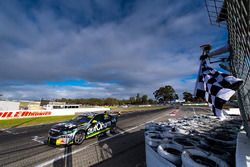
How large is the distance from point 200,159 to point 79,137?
5.31 metres

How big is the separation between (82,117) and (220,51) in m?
7.14

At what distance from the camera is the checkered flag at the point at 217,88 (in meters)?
2.90

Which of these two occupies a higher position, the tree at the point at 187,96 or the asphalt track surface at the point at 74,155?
the tree at the point at 187,96

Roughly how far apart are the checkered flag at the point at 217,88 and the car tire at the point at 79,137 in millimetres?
5396

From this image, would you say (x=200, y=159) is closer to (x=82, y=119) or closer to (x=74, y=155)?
(x=74, y=155)

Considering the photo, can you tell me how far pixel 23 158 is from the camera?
486 cm

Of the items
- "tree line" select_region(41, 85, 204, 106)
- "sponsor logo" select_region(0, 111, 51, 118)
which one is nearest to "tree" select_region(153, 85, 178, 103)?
"tree line" select_region(41, 85, 204, 106)

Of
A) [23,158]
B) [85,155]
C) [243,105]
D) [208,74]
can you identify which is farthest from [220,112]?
[23,158]

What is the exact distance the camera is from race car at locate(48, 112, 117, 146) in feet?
Answer: 19.7

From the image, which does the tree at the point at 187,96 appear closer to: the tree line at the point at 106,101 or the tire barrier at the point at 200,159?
the tree line at the point at 106,101

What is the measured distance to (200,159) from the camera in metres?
2.88

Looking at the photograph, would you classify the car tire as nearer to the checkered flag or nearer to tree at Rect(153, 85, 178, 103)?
the checkered flag

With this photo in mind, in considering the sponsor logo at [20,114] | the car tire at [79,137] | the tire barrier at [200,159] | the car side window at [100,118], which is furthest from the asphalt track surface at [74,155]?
the sponsor logo at [20,114]

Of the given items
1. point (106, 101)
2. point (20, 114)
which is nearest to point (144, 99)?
point (106, 101)
